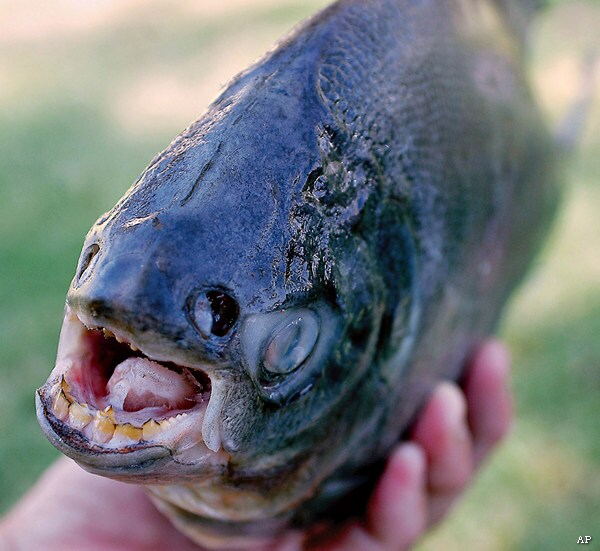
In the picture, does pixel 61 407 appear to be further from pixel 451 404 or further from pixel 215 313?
pixel 451 404

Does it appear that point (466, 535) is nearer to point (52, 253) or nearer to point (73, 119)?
point (52, 253)

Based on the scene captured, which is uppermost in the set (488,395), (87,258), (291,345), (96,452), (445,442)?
(87,258)

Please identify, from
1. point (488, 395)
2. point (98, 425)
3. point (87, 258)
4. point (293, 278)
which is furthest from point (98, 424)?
point (488, 395)

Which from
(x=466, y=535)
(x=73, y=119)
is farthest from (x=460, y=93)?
(x=73, y=119)

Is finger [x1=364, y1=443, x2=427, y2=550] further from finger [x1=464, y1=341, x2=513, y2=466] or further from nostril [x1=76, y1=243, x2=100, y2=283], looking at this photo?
nostril [x1=76, y1=243, x2=100, y2=283]

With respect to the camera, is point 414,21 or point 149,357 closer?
point 149,357

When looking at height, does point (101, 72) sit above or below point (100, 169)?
above

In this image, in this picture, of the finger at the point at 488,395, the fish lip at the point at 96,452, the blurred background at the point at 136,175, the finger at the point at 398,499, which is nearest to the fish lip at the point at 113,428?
the fish lip at the point at 96,452
